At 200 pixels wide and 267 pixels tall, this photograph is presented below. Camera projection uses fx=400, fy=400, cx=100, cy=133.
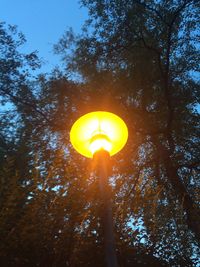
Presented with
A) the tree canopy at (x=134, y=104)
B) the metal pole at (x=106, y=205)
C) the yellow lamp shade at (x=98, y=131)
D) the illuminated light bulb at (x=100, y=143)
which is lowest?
the metal pole at (x=106, y=205)

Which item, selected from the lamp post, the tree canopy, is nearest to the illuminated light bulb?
the lamp post

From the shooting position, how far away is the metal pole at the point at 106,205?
438cm

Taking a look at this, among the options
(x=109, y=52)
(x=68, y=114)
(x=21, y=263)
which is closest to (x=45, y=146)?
(x=68, y=114)

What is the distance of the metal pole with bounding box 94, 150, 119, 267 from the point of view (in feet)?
14.4

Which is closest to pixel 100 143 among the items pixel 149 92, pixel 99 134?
pixel 99 134

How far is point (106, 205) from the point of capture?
491 centimetres

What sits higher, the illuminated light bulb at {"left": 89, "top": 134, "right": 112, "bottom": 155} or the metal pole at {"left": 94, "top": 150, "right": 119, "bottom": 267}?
the illuminated light bulb at {"left": 89, "top": 134, "right": 112, "bottom": 155}

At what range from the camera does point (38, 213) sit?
6812 mm

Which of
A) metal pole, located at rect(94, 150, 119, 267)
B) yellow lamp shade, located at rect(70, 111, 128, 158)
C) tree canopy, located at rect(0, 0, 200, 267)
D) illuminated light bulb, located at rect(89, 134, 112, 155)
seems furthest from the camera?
tree canopy, located at rect(0, 0, 200, 267)

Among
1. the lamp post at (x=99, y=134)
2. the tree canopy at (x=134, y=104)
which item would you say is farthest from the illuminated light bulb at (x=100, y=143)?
the tree canopy at (x=134, y=104)

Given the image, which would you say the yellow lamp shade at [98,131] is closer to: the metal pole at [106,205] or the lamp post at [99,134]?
the lamp post at [99,134]

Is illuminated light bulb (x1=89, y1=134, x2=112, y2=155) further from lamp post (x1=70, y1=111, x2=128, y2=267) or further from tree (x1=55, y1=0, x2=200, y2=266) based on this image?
tree (x1=55, y1=0, x2=200, y2=266)

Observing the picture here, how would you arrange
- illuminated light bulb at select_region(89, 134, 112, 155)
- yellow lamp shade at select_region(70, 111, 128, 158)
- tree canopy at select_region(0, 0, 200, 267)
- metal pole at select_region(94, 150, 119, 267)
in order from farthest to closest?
tree canopy at select_region(0, 0, 200, 267)
yellow lamp shade at select_region(70, 111, 128, 158)
illuminated light bulb at select_region(89, 134, 112, 155)
metal pole at select_region(94, 150, 119, 267)

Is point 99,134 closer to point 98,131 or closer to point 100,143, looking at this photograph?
point 98,131
